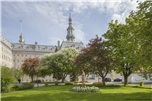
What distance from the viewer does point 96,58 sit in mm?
39875

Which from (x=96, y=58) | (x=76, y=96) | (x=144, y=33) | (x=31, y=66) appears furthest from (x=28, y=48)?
(x=144, y=33)

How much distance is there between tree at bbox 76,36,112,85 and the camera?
39.6 metres

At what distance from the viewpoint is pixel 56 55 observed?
176 feet

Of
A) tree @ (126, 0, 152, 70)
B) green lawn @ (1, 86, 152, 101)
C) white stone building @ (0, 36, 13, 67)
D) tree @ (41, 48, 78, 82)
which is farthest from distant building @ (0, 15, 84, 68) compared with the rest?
tree @ (126, 0, 152, 70)

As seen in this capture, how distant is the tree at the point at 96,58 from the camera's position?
130ft

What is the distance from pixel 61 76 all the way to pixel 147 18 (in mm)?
37310

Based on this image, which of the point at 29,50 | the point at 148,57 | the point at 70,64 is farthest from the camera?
the point at 29,50

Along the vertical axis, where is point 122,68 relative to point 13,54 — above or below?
below

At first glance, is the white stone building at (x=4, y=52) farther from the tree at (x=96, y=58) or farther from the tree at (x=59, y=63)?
the tree at (x=96, y=58)

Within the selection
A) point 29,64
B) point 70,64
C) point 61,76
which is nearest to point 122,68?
point 70,64

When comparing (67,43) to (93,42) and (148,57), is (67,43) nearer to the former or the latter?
(93,42)

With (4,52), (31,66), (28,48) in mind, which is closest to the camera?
(31,66)

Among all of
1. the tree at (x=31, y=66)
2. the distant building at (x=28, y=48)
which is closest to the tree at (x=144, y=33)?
the tree at (x=31, y=66)

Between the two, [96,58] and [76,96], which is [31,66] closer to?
[96,58]
